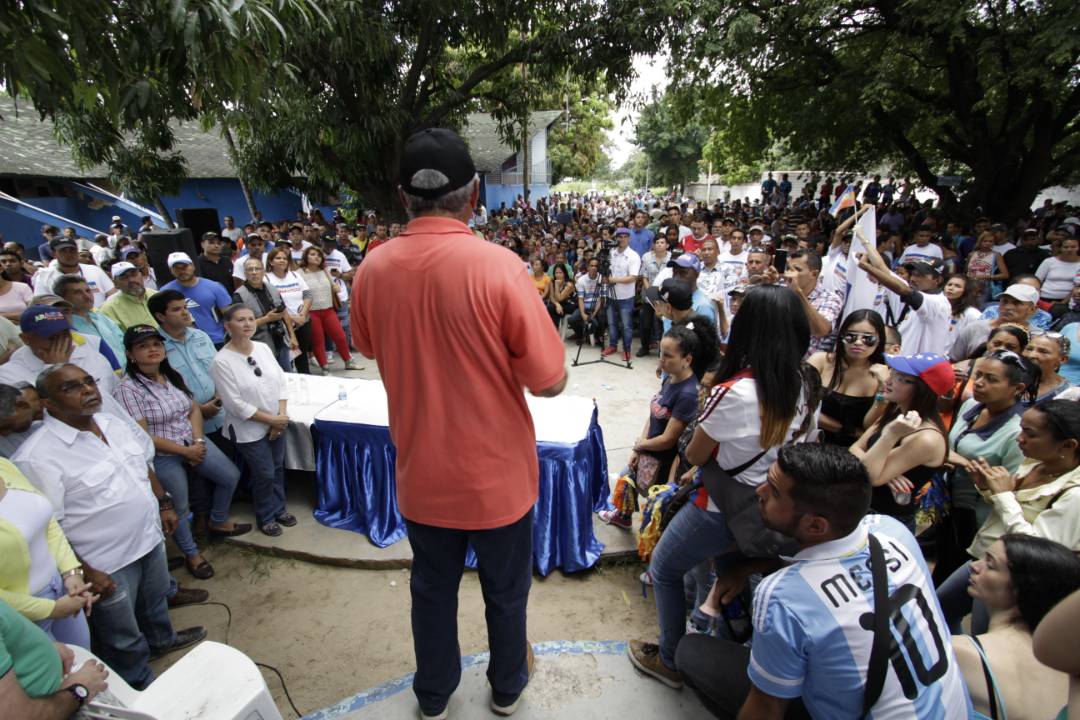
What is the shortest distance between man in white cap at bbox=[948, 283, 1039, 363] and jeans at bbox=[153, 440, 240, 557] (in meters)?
5.82

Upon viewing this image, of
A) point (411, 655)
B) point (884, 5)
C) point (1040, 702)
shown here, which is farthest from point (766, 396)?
point (884, 5)

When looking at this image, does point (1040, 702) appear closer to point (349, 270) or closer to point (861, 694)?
point (861, 694)

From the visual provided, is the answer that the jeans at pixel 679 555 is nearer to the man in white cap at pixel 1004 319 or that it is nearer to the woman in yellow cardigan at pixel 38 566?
the woman in yellow cardigan at pixel 38 566

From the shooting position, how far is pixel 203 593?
11.4 ft

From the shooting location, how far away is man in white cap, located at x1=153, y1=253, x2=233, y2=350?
5094 mm

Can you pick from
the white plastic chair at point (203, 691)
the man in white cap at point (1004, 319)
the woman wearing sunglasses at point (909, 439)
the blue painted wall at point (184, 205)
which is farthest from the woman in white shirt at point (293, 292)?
the blue painted wall at point (184, 205)

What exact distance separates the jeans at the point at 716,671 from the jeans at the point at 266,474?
315 centimetres

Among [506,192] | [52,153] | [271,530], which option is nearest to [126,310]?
[271,530]

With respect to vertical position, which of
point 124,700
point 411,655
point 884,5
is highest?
point 884,5

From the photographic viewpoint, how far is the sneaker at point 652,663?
7.85ft

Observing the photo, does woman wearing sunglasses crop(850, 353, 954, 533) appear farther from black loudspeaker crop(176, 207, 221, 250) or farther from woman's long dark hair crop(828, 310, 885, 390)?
black loudspeaker crop(176, 207, 221, 250)

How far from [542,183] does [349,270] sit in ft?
87.2

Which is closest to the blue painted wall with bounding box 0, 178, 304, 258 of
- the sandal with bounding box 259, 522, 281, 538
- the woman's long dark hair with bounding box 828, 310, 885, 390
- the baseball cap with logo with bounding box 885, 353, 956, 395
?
the sandal with bounding box 259, 522, 281, 538

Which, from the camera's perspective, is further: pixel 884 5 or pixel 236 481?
pixel 884 5
